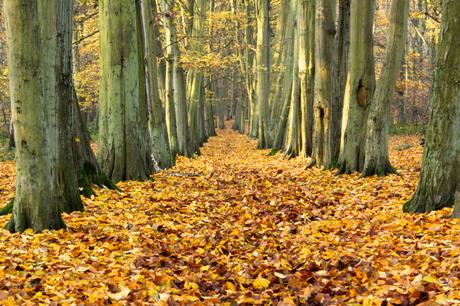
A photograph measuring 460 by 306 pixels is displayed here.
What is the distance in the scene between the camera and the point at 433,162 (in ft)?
20.6

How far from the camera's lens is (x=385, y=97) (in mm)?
9836

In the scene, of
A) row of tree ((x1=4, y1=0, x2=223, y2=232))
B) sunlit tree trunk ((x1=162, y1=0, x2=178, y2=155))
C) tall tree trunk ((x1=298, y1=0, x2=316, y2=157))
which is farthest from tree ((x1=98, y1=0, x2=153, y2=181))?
tall tree trunk ((x1=298, y1=0, x2=316, y2=157))

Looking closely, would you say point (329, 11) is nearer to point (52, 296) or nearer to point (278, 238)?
point (278, 238)

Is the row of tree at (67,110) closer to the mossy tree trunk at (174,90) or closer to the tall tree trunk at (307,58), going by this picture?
the mossy tree trunk at (174,90)

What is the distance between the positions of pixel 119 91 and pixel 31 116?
4721mm

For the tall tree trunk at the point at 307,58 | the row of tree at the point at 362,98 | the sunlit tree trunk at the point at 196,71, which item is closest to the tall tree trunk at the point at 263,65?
the sunlit tree trunk at the point at 196,71

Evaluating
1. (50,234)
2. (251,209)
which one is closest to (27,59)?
(50,234)

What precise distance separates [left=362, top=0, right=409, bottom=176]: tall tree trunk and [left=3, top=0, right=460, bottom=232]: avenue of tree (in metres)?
0.02

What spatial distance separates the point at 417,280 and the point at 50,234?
434 centimetres

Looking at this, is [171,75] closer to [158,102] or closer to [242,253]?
[158,102]

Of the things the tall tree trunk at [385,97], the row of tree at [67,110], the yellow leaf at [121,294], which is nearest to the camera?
the yellow leaf at [121,294]

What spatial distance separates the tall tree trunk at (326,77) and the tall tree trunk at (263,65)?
32.7 feet

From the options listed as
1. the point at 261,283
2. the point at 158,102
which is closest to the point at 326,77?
the point at 158,102

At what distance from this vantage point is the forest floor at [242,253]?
13.9 ft
